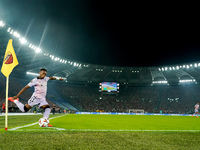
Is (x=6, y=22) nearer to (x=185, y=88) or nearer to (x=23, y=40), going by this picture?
(x=23, y=40)

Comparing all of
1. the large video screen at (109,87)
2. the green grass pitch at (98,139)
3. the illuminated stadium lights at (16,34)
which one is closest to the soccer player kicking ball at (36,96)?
the green grass pitch at (98,139)

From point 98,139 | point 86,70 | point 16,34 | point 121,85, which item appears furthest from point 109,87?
point 98,139

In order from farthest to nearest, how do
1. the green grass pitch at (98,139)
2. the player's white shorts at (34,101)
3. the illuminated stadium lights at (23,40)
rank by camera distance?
the illuminated stadium lights at (23,40)
the player's white shorts at (34,101)
the green grass pitch at (98,139)

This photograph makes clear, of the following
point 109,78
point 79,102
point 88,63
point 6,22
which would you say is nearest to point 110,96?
point 109,78

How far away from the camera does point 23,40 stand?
3219cm

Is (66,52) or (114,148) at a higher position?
(66,52)

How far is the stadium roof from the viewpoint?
35475 millimetres

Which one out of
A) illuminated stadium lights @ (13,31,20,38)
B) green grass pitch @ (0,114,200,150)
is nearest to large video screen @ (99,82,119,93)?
illuminated stadium lights @ (13,31,20,38)

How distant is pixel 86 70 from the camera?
5653 cm

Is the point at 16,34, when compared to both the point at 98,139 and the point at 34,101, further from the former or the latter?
the point at 98,139

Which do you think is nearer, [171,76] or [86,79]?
[171,76]

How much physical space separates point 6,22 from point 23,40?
5702 mm

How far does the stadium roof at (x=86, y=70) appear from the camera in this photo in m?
35.5

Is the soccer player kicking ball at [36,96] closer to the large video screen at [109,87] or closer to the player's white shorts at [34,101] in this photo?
the player's white shorts at [34,101]
